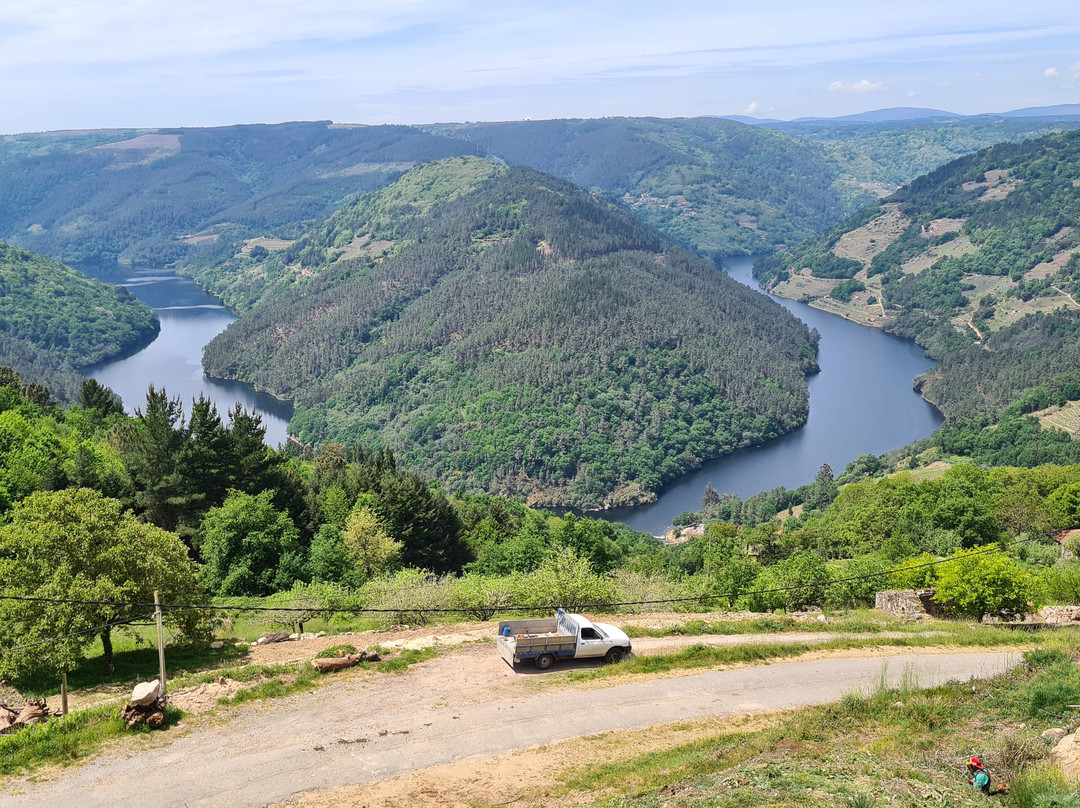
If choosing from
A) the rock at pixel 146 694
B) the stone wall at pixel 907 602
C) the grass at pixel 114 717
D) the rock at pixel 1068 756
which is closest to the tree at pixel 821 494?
the stone wall at pixel 907 602

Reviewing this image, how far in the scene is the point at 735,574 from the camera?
2127 inches

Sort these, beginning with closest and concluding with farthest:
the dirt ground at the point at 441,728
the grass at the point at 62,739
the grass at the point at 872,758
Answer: the grass at the point at 872,758 → the dirt ground at the point at 441,728 → the grass at the point at 62,739

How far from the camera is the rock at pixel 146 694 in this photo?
27328 mm

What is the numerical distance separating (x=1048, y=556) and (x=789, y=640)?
3923cm

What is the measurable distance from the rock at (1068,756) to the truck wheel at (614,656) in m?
15.8

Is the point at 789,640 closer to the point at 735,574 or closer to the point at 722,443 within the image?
the point at 735,574

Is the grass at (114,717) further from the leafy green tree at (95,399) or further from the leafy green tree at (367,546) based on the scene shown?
the leafy green tree at (95,399)

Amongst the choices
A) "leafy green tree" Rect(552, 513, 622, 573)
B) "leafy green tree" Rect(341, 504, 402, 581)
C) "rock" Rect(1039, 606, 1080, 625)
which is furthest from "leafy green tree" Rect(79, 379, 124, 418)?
"rock" Rect(1039, 606, 1080, 625)

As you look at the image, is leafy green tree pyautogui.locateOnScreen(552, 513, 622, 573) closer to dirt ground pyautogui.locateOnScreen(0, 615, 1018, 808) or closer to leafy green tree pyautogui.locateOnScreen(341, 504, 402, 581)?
leafy green tree pyautogui.locateOnScreen(341, 504, 402, 581)

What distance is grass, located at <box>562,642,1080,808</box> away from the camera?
67.8 ft

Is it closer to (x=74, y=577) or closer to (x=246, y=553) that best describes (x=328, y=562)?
(x=246, y=553)

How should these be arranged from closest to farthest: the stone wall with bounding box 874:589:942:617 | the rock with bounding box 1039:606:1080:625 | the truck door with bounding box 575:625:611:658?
the truck door with bounding box 575:625:611:658
the rock with bounding box 1039:606:1080:625
the stone wall with bounding box 874:589:942:617

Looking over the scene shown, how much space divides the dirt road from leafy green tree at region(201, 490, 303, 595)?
22336mm

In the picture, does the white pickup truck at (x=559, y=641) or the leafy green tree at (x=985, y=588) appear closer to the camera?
the white pickup truck at (x=559, y=641)
